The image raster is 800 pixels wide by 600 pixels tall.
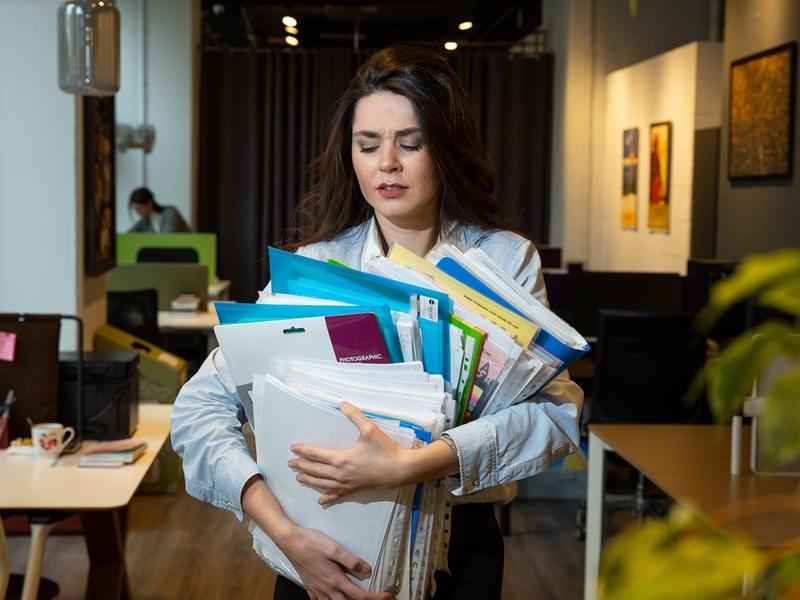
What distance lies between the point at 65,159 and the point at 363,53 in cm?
708

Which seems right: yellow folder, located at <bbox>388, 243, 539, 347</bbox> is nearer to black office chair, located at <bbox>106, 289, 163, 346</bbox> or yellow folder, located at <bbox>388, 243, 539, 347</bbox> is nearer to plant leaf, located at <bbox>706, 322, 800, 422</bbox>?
plant leaf, located at <bbox>706, 322, 800, 422</bbox>

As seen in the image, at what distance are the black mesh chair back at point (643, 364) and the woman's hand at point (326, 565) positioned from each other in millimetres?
3386

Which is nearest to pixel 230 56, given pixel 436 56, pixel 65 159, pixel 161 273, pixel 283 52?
pixel 283 52

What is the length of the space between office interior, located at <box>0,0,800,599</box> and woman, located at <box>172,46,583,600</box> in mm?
156

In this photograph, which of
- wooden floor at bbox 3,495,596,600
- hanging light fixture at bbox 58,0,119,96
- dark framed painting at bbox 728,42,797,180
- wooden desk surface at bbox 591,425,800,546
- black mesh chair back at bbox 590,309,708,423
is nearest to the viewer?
wooden desk surface at bbox 591,425,800,546

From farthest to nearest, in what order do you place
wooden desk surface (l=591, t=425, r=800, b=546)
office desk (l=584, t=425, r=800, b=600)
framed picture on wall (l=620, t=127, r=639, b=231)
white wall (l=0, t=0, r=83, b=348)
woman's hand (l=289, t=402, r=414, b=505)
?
framed picture on wall (l=620, t=127, r=639, b=231) → white wall (l=0, t=0, r=83, b=348) → office desk (l=584, t=425, r=800, b=600) → wooden desk surface (l=591, t=425, r=800, b=546) → woman's hand (l=289, t=402, r=414, b=505)

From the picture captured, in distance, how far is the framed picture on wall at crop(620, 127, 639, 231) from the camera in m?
9.63

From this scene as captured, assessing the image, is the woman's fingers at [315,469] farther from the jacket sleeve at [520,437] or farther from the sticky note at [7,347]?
the sticky note at [7,347]

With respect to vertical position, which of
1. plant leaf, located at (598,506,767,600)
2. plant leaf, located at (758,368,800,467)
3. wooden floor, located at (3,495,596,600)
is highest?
plant leaf, located at (758,368,800,467)

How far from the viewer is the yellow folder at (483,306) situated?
138cm

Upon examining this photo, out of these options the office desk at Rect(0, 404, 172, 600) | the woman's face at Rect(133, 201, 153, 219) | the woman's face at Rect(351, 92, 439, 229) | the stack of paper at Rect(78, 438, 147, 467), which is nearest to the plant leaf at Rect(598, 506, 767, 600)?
the woman's face at Rect(351, 92, 439, 229)

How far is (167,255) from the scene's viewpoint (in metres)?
8.29

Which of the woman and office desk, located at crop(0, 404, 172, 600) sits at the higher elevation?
the woman

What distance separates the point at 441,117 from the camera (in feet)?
4.95
